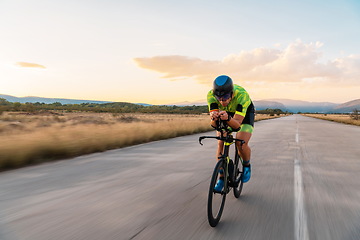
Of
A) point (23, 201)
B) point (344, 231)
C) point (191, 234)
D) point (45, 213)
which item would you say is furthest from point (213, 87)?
point (23, 201)

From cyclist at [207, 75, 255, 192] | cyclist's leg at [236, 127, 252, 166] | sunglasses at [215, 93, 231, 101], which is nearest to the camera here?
cyclist at [207, 75, 255, 192]

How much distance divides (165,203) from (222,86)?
2.01 meters

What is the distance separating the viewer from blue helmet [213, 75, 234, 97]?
3171 millimetres

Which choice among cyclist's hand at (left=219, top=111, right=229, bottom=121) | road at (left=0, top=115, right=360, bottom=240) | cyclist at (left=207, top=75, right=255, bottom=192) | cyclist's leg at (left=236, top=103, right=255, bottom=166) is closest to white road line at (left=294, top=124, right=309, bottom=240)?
road at (left=0, top=115, right=360, bottom=240)

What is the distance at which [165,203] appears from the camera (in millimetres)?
3969

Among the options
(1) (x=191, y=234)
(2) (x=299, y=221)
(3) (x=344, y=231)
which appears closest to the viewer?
(1) (x=191, y=234)

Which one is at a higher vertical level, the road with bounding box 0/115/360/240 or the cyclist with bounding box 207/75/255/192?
the cyclist with bounding box 207/75/255/192

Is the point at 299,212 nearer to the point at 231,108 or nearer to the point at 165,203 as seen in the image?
the point at 231,108

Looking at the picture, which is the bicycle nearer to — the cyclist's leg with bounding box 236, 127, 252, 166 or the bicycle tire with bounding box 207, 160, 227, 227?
the bicycle tire with bounding box 207, 160, 227, 227

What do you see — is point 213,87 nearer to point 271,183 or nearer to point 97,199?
point 97,199

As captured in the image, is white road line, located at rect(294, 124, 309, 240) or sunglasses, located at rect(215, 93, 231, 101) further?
sunglasses, located at rect(215, 93, 231, 101)

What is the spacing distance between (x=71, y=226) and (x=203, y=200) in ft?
6.53

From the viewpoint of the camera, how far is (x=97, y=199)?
4105 millimetres

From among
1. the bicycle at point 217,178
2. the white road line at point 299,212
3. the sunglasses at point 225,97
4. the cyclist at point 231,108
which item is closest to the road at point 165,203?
the white road line at point 299,212
